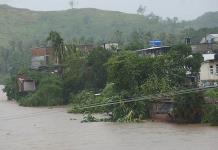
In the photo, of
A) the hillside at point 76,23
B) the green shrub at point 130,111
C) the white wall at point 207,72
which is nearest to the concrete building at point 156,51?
the white wall at point 207,72

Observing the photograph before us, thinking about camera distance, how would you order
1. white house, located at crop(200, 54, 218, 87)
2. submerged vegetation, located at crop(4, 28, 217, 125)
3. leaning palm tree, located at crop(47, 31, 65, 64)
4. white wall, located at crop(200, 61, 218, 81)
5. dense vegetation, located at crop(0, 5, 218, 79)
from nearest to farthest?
submerged vegetation, located at crop(4, 28, 217, 125) → white house, located at crop(200, 54, 218, 87) → white wall, located at crop(200, 61, 218, 81) → leaning palm tree, located at crop(47, 31, 65, 64) → dense vegetation, located at crop(0, 5, 218, 79)

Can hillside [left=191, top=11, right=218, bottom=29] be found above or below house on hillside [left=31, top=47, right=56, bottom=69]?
above

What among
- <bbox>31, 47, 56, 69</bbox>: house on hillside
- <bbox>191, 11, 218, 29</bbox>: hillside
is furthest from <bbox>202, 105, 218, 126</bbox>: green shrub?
<bbox>191, 11, 218, 29</bbox>: hillside

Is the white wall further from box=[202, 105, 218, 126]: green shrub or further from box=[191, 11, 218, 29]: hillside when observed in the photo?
box=[191, 11, 218, 29]: hillside

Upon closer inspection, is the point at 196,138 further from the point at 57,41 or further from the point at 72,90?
the point at 57,41

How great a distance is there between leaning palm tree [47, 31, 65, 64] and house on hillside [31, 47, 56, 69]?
9.72 feet

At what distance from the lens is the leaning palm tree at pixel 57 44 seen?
44.6 m

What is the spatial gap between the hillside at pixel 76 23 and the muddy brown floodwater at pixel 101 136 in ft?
295

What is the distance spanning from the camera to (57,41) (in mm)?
44719

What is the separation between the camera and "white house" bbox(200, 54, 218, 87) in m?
31.6

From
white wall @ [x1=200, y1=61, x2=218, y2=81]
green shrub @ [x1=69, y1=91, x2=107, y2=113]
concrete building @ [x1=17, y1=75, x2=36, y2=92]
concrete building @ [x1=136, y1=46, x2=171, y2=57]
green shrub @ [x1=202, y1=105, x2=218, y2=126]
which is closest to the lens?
green shrub @ [x1=202, y1=105, x2=218, y2=126]

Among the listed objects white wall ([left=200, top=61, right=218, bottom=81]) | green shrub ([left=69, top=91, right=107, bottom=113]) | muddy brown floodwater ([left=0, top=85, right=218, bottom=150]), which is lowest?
muddy brown floodwater ([left=0, top=85, right=218, bottom=150])

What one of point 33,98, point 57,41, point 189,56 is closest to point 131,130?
point 189,56

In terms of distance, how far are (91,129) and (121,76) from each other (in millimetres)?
4857
